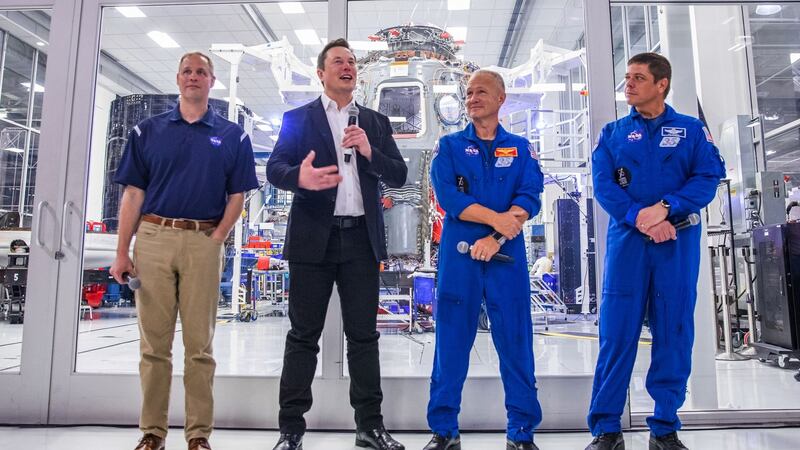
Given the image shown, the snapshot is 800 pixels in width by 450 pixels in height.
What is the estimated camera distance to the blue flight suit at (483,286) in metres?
2.00

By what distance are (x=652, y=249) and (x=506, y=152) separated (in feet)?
2.45

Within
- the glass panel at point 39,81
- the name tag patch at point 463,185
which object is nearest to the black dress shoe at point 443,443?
the name tag patch at point 463,185

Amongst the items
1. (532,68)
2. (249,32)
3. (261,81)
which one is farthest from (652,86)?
(261,81)

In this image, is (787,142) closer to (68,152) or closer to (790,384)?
(790,384)

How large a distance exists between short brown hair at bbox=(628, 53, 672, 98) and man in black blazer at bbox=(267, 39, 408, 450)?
1196 mm

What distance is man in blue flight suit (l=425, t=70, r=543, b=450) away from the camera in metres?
2.00

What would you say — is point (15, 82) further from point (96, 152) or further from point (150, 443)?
point (150, 443)

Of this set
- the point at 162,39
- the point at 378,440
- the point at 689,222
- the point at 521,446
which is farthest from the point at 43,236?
the point at 162,39

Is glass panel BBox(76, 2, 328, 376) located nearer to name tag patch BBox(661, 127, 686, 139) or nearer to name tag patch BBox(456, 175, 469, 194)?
name tag patch BBox(456, 175, 469, 194)

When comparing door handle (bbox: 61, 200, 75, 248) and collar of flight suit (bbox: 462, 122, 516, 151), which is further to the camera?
door handle (bbox: 61, 200, 75, 248)

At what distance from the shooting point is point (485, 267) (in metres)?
2.06

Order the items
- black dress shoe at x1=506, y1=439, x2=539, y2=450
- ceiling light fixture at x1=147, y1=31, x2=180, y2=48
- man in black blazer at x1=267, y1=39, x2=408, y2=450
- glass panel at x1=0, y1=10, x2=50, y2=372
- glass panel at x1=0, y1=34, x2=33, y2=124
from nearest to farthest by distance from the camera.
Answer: black dress shoe at x1=506, y1=439, x2=539, y2=450 → man in black blazer at x1=267, y1=39, x2=408, y2=450 → glass panel at x1=0, y1=10, x2=50, y2=372 → glass panel at x1=0, y1=34, x2=33, y2=124 → ceiling light fixture at x1=147, y1=31, x2=180, y2=48

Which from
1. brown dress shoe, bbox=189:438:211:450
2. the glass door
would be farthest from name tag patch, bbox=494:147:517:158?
the glass door

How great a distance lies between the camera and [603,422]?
81.0 inches
